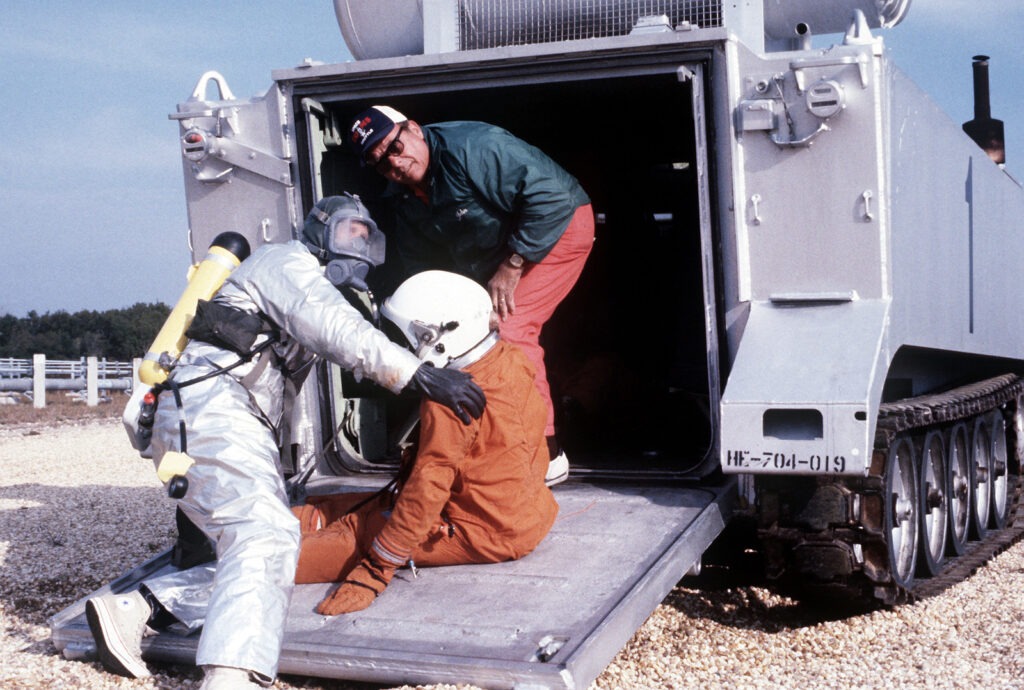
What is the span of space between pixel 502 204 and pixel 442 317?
1247 millimetres

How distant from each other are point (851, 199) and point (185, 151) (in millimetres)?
3313

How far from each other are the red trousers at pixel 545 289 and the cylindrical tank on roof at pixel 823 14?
1365mm

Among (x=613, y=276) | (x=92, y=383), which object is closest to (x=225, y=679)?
(x=613, y=276)

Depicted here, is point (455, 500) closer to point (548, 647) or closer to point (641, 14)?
point (548, 647)

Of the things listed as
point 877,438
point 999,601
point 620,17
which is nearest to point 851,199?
point 877,438

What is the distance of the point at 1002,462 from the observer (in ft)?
27.9

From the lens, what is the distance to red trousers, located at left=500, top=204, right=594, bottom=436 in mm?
5762

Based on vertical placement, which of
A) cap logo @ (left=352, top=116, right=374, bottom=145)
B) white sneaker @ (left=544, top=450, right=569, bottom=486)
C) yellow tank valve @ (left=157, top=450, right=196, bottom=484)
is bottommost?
white sneaker @ (left=544, top=450, right=569, bottom=486)

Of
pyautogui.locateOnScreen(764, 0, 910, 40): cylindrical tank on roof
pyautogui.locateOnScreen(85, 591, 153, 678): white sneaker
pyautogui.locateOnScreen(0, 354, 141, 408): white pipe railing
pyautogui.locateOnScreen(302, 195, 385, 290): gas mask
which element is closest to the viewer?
pyautogui.locateOnScreen(85, 591, 153, 678): white sneaker

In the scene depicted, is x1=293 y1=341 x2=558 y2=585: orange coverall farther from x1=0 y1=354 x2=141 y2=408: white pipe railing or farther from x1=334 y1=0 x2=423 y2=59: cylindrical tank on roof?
x1=0 y1=354 x2=141 y2=408: white pipe railing

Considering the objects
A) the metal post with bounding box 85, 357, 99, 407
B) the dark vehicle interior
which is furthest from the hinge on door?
the metal post with bounding box 85, 357, 99, 407

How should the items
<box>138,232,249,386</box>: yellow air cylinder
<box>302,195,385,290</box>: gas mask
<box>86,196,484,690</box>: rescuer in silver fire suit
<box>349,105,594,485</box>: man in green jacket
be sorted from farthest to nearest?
1. <box>349,105,594,485</box>: man in green jacket
2. <box>302,195,385,290</box>: gas mask
3. <box>138,232,249,386</box>: yellow air cylinder
4. <box>86,196,484,690</box>: rescuer in silver fire suit

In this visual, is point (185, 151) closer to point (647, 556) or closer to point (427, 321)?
point (427, 321)

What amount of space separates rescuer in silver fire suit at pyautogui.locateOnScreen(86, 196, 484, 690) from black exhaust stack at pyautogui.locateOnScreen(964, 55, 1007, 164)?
7975 mm
